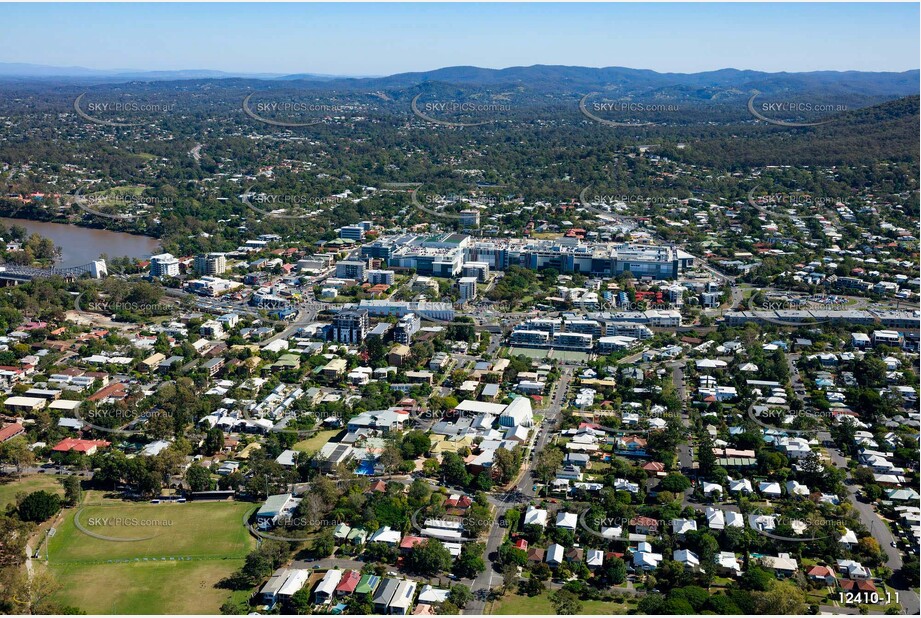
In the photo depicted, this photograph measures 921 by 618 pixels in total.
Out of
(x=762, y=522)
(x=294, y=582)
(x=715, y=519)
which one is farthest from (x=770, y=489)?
(x=294, y=582)

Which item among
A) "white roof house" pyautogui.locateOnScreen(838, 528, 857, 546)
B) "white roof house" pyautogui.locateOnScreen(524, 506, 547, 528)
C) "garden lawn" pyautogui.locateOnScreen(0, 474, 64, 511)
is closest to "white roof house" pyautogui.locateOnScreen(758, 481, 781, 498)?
"white roof house" pyautogui.locateOnScreen(838, 528, 857, 546)

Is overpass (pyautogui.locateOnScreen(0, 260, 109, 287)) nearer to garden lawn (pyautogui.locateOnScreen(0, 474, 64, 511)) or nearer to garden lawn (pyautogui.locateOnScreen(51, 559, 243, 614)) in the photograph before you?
garden lawn (pyautogui.locateOnScreen(0, 474, 64, 511))

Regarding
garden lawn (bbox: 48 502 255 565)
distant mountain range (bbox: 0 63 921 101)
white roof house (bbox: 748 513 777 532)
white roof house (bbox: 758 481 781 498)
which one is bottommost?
garden lawn (bbox: 48 502 255 565)

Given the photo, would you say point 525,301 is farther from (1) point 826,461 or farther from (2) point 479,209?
(2) point 479,209

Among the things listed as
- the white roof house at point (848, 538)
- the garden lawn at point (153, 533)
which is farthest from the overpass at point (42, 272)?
the white roof house at point (848, 538)

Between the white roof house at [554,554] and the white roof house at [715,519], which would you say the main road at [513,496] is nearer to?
the white roof house at [554,554]

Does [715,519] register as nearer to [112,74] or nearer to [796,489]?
[796,489]

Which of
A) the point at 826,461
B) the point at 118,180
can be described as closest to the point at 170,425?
the point at 826,461

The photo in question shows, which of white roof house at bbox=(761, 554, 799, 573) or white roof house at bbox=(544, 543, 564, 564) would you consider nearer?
white roof house at bbox=(761, 554, 799, 573)
